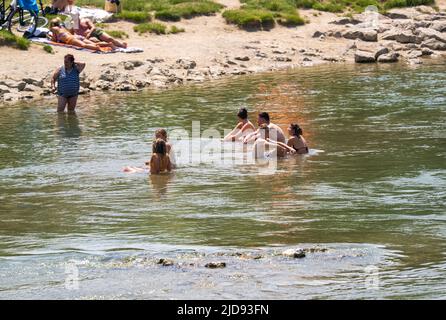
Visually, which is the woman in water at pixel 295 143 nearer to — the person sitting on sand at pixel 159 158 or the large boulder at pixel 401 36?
the person sitting on sand at pixel 159 158

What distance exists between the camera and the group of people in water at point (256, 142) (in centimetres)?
1898

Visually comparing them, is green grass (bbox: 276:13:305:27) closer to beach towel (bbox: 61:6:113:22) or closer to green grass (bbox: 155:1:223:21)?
green grass (bbox: 155:1:223:21)

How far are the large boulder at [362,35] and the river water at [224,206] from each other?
12.3m

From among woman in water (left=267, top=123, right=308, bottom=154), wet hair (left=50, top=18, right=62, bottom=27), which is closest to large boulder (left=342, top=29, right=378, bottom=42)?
wet hair (left=50, top=18, right=62, bottom=27)

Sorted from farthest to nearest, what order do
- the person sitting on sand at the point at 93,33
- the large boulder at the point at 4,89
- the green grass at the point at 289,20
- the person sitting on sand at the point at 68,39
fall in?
the green grass at the point at 289,20, the person sitting on sand at the point at 93,33, the person sitting on sand at the point at 68,39, the large boulder at the point at 4,89

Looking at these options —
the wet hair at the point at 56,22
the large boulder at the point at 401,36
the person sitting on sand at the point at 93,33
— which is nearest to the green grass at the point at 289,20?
the large boulder at the point at 401,36

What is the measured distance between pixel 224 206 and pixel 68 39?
19.1 metres

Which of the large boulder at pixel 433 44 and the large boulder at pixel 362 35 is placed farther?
the large boulder at pixel 362 35

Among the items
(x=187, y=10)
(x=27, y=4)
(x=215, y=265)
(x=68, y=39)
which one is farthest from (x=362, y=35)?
(x=215, y=265)

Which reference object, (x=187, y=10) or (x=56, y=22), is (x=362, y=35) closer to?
(x=187, y=10)

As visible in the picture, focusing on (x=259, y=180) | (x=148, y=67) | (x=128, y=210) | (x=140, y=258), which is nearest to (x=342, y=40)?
(x=148, y=67)

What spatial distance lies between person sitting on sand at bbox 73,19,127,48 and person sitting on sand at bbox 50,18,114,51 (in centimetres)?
17

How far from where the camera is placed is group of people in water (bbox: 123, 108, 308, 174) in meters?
19.0

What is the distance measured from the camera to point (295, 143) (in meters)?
20.6
